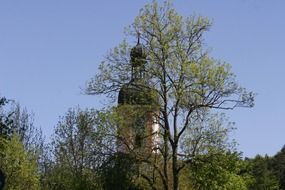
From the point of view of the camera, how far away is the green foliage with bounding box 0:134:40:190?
35.4m

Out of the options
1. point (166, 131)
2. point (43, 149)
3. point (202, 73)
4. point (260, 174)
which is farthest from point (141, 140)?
point (260, 174)

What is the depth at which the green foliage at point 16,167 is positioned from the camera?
116 ft

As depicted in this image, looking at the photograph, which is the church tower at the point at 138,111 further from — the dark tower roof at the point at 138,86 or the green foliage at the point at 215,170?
the green foliage at the point at 215,170

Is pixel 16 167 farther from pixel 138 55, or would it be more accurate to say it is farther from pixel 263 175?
pixel 263 175

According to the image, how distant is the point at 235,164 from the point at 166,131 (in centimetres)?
376

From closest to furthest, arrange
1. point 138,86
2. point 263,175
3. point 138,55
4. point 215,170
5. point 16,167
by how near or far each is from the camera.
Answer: point 138,86 → point 215,170 → point 138,55 → point 16,167 → point 263,175

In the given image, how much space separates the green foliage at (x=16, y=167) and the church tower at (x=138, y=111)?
5.30 m

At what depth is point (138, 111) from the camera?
109 ft

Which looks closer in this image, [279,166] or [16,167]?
[16,167]

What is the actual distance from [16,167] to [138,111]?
754 cm

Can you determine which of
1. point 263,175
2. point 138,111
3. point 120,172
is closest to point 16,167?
point 120,172

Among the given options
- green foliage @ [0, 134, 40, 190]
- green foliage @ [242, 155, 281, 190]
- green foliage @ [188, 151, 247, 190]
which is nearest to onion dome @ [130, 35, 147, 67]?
green foliage @ [188, 151, 247, 190]

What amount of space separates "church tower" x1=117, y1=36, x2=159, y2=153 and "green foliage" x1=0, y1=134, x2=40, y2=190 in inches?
209

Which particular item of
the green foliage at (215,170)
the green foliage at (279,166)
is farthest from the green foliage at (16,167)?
the green foliage at (279,166)
